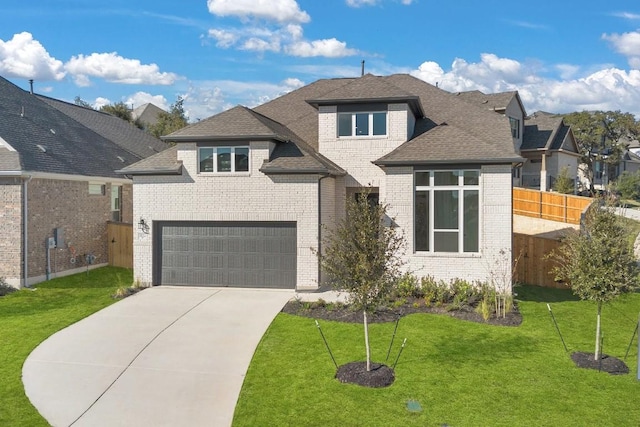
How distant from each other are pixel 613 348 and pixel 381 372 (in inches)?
215

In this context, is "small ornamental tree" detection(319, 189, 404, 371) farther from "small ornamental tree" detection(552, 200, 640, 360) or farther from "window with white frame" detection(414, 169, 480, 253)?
"window with white frame" detection(414, 169, 480, 253)

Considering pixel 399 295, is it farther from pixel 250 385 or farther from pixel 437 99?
pixel 437 99

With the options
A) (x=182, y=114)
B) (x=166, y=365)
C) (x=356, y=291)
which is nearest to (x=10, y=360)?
(x=166, y=365)

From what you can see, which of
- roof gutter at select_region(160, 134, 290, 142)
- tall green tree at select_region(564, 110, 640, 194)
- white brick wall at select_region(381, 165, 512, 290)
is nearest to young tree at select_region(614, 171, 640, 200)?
tall green tree at select_region(564, 110, 640, 194)

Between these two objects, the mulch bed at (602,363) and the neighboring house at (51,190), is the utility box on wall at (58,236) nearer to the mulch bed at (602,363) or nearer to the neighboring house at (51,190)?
the neighboring house at (51,190)

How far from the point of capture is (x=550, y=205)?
25.3m

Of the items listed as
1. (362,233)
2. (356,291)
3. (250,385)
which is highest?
(362,233)

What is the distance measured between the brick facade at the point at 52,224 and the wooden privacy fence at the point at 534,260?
15.9 meters

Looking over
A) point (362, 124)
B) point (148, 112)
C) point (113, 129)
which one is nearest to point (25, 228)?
point (362, 124)

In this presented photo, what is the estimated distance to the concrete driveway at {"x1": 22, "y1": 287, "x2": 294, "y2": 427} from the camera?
786 centimetres

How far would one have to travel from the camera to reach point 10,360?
988 cm

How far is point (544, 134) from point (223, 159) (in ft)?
92.0

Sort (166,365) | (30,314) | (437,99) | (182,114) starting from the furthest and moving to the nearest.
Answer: (182,114) < (437,99) < (30,314) < (166,365)

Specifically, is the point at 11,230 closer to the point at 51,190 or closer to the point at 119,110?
the point at 51,190
